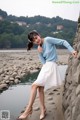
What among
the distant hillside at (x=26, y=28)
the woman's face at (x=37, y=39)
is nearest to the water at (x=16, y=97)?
the distant hillside at (x=26, y=28)

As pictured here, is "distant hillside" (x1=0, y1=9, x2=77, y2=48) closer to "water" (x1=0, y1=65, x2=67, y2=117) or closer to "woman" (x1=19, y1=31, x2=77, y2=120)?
"water" (x1=0, y1=65, x2=67, y2=117)

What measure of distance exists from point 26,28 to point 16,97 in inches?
15.8

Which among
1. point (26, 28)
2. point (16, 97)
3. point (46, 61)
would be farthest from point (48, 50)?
point (16, 97)

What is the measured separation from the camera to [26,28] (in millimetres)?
1709

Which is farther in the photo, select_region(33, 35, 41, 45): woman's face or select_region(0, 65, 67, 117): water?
select_region(0, 65, 67, 117): water

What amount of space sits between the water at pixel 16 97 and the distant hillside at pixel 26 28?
19 cm

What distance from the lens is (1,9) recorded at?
1.65m

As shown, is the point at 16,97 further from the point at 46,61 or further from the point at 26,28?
the point at 46,61

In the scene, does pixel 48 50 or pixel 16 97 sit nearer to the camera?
pixel 48 50

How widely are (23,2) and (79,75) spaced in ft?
2.23

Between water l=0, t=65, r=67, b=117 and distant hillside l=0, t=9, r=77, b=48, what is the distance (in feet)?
0.61

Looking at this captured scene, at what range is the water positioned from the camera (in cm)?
154

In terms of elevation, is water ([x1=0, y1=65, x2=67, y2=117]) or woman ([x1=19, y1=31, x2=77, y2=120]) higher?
woman ([x1=19, y1=31, x2=77, y2=120])

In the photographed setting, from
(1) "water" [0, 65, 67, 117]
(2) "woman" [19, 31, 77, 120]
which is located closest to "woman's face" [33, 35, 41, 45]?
(2) "woman" [19, 31, 77, 120]
